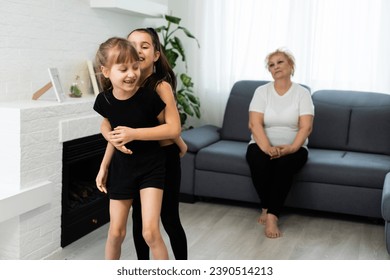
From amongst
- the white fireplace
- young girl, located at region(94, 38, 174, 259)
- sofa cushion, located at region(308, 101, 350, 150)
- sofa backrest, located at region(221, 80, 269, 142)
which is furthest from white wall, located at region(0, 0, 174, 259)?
sofa cushion, located at region(308, 101, 350, 150)

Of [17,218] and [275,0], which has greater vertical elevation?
[275,0]

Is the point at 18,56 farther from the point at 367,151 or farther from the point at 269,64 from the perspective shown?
the point at 367,151

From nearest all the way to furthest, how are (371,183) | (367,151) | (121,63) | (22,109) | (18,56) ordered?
(121,63), (22,109), (18,56), (371,183), (367,151)

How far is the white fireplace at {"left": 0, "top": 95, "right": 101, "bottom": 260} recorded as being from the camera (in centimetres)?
286

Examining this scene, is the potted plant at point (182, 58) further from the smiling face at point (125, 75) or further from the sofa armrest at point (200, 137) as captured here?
the smiling face at point (125, 75)

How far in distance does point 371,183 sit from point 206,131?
1451mm

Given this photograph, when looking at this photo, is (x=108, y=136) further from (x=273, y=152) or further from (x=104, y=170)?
(x=273, y=152)

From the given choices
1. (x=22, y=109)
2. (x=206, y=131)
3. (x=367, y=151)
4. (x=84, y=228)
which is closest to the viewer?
(x=22, y=109)

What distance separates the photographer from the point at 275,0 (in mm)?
4789

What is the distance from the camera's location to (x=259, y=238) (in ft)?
11.4

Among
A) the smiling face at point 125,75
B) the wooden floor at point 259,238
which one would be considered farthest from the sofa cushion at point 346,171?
the smiling face at point 125,75

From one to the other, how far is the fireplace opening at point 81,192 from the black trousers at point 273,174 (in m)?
1.01

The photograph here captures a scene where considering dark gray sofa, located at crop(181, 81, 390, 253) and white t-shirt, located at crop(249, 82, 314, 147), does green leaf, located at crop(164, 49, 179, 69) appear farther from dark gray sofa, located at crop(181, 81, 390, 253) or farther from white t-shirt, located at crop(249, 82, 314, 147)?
white t-shirt, located at crop(249, 82, 314, 147)
